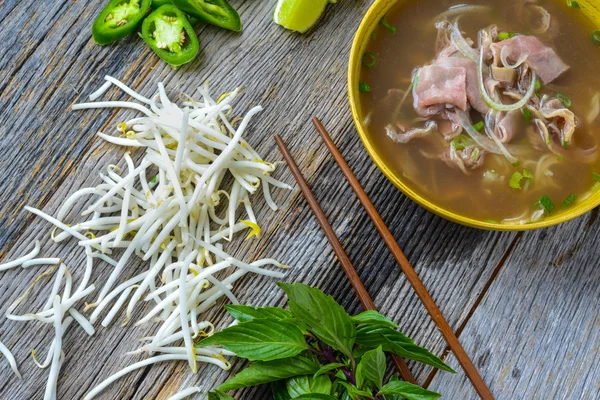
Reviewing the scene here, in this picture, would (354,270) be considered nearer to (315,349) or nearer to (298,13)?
(315,349)

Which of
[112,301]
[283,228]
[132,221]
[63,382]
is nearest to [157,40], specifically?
[132,221]

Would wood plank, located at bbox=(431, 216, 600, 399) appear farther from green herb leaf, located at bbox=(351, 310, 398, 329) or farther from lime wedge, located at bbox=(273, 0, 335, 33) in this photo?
lime wedge, located at bbox=(273, 0, 335, 33)

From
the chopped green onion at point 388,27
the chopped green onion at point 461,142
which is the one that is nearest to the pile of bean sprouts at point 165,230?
the chopped green onion at point 388,27

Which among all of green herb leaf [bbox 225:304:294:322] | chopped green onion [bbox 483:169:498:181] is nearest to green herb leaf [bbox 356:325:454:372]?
green herb leaf [bbox 225:304:294:322]

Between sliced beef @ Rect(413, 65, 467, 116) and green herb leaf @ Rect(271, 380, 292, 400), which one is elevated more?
sliced beef @ Rect(413, 65, 467, 116)

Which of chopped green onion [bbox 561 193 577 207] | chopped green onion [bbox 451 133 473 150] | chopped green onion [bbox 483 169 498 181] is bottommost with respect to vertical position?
chopped green onion [bbox 561 193 577 207]

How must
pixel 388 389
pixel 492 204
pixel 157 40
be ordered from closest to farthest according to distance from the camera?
pixel 388 389, pixel 492 204, pixel 157 40

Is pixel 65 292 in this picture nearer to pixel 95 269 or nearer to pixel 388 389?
pixel 95 269
